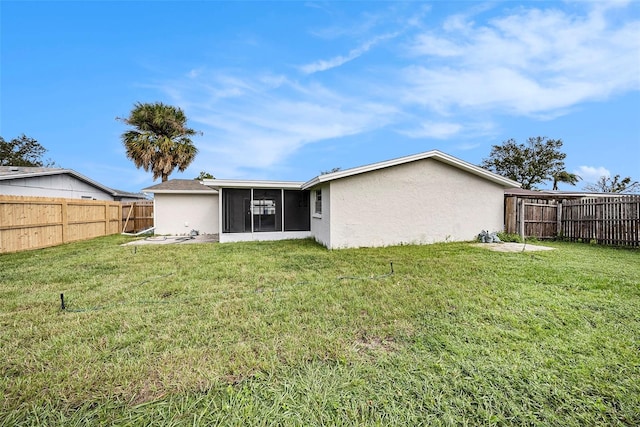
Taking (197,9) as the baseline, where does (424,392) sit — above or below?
below

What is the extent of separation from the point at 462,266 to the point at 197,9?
505 inches

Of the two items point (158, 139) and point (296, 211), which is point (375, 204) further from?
point (158, 139)

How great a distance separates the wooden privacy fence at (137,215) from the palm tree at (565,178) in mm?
40457

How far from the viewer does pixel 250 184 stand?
10789 millimetres

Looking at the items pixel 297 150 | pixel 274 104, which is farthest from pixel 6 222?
pixel 297 150

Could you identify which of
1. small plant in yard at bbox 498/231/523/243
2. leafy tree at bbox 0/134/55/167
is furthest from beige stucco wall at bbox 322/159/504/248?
leafy tree at bbox 0/134/55/167

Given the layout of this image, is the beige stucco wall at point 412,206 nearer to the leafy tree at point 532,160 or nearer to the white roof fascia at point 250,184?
the white roof fascia at point 250,184

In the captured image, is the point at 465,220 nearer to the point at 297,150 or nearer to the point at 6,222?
the point at 297,150

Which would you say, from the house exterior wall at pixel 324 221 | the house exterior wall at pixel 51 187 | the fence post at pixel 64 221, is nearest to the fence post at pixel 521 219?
the house exterior wall at pixel 324 221

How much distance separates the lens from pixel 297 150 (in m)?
20.5

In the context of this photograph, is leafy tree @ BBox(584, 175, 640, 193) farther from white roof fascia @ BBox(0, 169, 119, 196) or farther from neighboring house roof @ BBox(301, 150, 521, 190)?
white roof fascia @ BBox(0, 169, 119, 196)

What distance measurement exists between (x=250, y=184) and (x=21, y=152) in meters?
30.8

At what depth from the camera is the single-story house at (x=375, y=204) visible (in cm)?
923

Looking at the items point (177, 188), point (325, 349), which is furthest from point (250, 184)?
point (325, 349)
